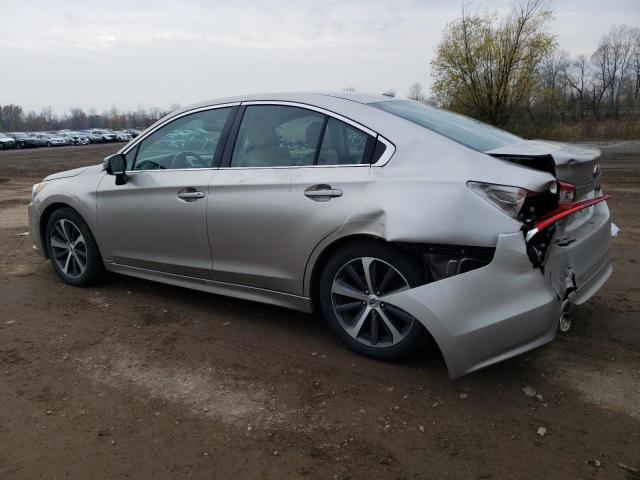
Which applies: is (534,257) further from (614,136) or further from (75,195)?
(614,136)

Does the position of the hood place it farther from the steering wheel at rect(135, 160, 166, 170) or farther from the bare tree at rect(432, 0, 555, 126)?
the bare tree at rect(432, 0, 555, 126)

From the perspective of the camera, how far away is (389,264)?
10.8 feet

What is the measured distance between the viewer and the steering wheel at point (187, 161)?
13.9 feet

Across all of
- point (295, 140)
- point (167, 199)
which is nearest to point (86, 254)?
point (167, 199)

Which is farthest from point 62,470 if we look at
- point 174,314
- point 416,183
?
point 416,183

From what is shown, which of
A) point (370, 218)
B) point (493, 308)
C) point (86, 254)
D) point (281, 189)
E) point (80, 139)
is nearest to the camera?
point (493, 308)

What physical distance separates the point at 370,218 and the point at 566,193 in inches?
43.5

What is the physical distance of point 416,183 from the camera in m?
3.17

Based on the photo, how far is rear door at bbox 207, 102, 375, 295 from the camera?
3477 millimetres

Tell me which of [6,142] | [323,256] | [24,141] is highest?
[24,141]

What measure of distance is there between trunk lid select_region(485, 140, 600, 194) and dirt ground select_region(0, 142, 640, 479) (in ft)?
3.64

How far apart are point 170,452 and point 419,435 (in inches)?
47.1

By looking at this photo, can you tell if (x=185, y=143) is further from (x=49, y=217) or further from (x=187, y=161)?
(x=49, y=217)

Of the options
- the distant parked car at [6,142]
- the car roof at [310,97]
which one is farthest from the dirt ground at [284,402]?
the distant parked car at [6,142]
